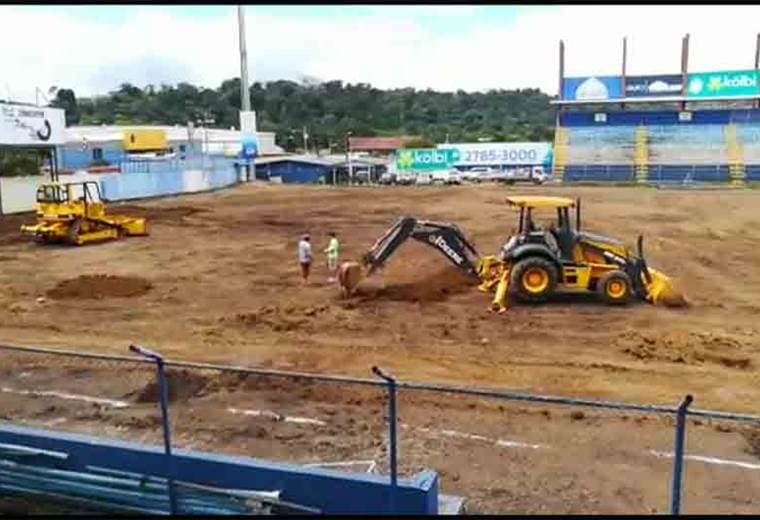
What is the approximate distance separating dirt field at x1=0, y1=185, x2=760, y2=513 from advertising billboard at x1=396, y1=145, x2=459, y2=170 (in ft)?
177

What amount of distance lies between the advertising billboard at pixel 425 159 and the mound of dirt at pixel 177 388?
6971 cm

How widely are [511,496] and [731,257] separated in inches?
737

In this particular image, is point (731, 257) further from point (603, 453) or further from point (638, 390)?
point (603, 453)

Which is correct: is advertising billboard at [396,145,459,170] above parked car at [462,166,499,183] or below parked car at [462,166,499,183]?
above

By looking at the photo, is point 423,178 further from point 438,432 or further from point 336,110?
point 336,110

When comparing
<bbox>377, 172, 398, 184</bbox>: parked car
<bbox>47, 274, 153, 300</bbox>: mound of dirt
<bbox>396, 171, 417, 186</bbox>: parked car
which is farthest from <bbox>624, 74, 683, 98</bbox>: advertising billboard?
<bbox>47, 274, 153, 300</bbox>: mound of dirt

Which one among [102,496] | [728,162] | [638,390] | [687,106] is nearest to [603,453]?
[638,390]

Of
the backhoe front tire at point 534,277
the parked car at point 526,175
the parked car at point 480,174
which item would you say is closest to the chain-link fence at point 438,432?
the backhoe front tire at point 534,277

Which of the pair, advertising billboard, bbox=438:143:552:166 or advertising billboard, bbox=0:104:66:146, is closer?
advertising billboard, bbox=0:104:66:146

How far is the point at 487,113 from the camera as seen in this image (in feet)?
549

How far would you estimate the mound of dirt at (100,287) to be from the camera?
63.1 ft

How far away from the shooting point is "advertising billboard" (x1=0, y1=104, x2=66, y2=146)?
122 ft

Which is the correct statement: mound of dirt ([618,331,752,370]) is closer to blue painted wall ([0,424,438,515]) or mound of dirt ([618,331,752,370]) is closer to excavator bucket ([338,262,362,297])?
excavator bucket ([338,262,362,297])

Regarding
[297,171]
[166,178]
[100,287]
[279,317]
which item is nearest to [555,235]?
[279,317]
